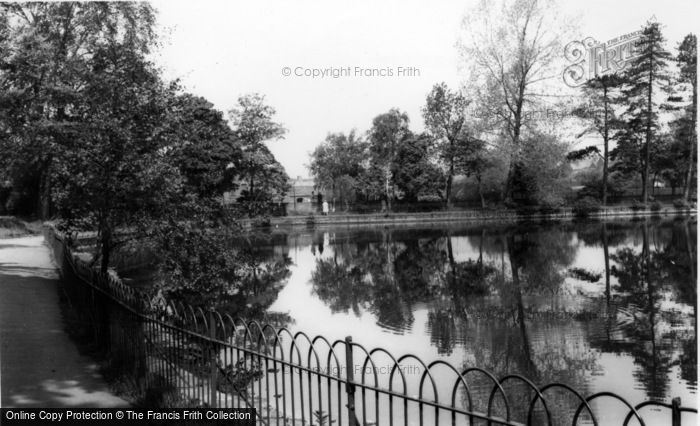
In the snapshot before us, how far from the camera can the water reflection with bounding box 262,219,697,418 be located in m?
8.44

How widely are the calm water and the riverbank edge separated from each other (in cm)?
1792

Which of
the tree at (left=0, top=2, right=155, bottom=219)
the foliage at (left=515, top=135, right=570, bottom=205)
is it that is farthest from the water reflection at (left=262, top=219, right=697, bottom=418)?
the foliage at (left=515, top=135, right=570, bottom=205)

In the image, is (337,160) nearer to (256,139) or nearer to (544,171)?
(256,139)

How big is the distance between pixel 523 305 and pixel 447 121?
39.9 meters

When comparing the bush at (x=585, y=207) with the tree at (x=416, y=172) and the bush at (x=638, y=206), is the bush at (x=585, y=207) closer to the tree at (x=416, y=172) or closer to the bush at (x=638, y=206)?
the bush at (x=638, y=206)

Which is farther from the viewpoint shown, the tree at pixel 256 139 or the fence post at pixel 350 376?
the tree at pixel 256 139

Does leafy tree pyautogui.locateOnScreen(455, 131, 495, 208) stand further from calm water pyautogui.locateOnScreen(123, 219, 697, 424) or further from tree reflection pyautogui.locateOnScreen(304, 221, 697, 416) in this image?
calm water pyautogui.locateOnScreen(123, 219, 697, 424)

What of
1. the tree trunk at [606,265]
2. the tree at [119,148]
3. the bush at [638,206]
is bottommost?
the tree trunk at [606,265]

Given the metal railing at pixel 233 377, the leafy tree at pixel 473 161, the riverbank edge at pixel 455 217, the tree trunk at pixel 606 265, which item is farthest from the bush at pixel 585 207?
the metal railing at pixel 233 377

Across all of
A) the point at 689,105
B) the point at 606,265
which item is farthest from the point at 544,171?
the point at 606,265

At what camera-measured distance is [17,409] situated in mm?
5270

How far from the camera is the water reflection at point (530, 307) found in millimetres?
8438

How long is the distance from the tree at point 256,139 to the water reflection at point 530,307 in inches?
793

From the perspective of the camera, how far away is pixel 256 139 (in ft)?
149
